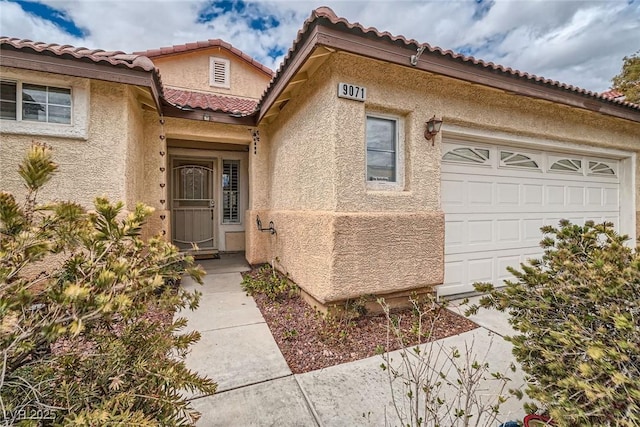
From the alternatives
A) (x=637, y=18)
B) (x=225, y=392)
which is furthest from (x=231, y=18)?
(x=637, y=18)

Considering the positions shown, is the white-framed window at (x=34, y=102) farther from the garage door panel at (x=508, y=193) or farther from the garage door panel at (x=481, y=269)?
the garage door panel at (x=508, y=193)

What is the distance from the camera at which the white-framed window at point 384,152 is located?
4.57 meters

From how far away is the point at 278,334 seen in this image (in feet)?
13.3

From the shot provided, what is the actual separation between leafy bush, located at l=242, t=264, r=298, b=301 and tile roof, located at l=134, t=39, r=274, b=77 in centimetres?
892

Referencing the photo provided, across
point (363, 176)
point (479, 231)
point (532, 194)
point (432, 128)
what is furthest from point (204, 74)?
point (532, 194)

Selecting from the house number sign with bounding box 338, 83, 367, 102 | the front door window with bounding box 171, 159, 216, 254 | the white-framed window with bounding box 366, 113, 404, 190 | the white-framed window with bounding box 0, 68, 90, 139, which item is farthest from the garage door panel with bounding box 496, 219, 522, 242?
the white-framed window with bounding box 0, 68, 90, 139

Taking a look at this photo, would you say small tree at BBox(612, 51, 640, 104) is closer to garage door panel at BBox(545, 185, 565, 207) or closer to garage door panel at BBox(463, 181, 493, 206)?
garage door panel at BBox(545, 185, 565, 207)

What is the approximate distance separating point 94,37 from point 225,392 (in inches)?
440

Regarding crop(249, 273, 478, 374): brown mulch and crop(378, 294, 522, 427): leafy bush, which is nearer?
crop(378, 294, 522, 427): leafy bush

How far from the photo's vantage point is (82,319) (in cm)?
120

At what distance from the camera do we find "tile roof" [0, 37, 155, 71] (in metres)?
4.09

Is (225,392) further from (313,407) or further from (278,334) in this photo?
(278,334)

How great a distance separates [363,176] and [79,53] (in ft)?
17.0

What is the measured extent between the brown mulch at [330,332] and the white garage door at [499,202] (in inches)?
51.7
